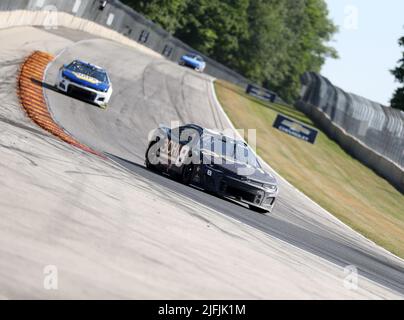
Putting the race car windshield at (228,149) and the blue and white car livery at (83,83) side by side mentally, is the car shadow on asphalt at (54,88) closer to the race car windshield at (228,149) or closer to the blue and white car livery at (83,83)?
the blue and white car livery at (83,83)

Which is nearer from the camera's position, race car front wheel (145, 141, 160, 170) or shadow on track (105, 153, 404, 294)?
shadow on track (105, 153, 404, 294)

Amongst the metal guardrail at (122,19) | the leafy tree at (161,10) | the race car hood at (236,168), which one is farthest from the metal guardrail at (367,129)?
the leafy tree at (161,10)

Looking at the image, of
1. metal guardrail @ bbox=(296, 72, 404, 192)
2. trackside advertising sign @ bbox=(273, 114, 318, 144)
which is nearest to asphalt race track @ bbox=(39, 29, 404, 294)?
trackside advertising sign @ bbox=(273, 114, 318, 144)

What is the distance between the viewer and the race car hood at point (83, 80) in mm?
25594

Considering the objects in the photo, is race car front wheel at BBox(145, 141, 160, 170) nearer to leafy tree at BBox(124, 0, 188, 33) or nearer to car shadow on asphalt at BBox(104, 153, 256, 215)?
car shadow on asphalt at BBox(104, 153, 256, 215)

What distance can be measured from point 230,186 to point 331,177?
58.8ft

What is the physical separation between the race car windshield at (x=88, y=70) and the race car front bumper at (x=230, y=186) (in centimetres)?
1060

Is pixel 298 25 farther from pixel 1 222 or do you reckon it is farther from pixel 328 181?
pixel 1 222

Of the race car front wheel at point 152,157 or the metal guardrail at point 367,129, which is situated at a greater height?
the metal guardrail at point 367,129

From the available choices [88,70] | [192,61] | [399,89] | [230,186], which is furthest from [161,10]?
[230,186]

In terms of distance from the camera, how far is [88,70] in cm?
2641

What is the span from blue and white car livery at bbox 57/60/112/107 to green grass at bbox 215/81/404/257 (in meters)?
5.48

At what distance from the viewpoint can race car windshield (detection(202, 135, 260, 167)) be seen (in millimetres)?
16906

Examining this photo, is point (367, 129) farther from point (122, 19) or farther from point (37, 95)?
point (122, 19)
